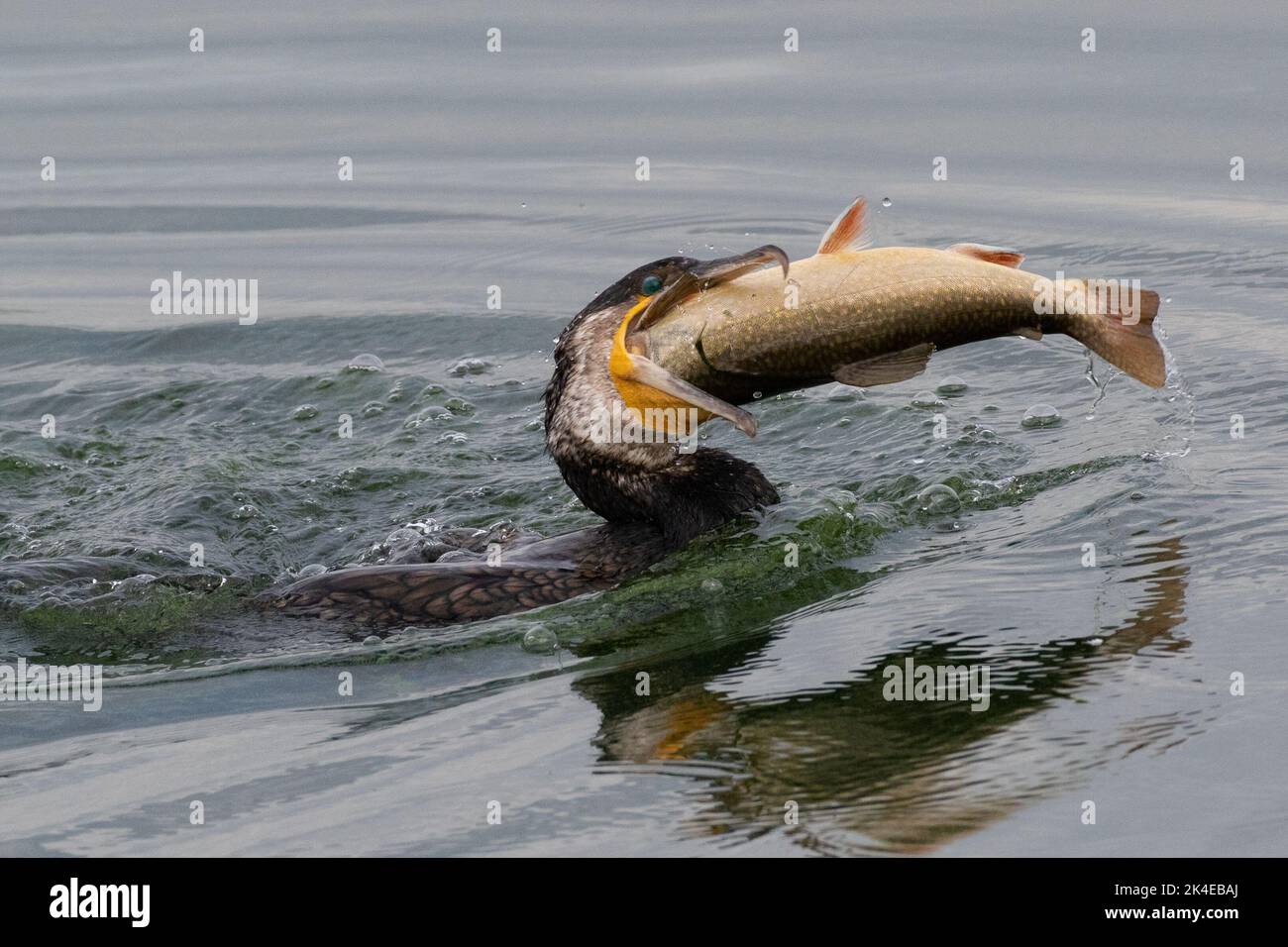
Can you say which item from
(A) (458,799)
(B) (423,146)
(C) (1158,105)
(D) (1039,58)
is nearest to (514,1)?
(B) (423,146)

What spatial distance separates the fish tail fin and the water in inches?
27.7

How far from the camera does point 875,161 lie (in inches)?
460

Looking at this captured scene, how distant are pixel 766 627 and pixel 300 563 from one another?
2.15 meters

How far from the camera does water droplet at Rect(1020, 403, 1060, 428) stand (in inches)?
297

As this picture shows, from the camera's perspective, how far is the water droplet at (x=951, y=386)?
8227 mm

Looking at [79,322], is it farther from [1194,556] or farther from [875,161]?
[1194,556]

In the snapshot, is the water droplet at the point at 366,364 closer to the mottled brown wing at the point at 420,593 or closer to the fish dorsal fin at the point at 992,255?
the mottled brown wing at the point at 420,593

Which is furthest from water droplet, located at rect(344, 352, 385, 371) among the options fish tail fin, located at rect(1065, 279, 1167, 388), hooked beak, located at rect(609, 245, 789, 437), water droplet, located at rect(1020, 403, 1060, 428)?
fish tail fin, located at rect(1065, 279, 1167, 388)

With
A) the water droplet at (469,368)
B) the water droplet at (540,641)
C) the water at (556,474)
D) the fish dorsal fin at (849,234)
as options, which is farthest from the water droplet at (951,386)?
the water droplet at (540,641)

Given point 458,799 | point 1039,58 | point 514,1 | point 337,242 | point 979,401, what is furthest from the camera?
point 514,1

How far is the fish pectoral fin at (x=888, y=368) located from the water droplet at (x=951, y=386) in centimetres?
287

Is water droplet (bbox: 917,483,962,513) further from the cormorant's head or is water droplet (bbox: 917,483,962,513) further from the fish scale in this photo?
the fish scale

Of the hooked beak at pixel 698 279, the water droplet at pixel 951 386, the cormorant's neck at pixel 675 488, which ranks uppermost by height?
the hooked beak at pixel 698 279

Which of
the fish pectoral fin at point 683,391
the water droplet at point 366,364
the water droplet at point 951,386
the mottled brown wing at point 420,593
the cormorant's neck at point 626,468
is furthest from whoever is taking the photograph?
the water droplet at point 366,364
